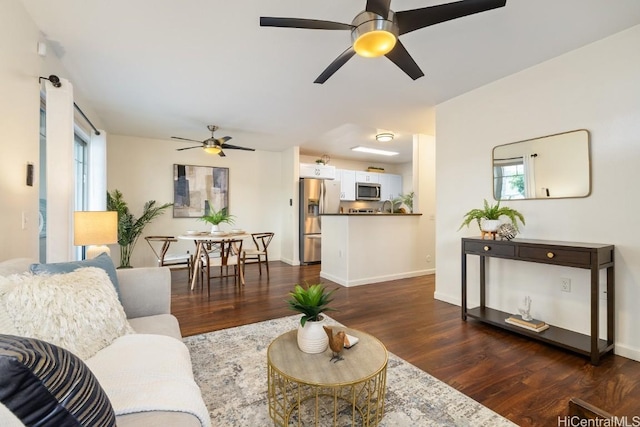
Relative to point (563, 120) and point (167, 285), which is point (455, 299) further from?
point (167, 285)

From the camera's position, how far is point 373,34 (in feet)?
5.48

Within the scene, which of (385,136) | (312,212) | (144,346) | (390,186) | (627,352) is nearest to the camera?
(144,346)

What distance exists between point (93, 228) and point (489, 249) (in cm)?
343

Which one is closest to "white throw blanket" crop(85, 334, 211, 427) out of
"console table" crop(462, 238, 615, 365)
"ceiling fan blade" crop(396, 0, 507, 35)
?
"ceiling fan blade" crop(396, 0, 507, 35)

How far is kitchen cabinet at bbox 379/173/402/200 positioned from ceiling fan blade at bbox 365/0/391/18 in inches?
234

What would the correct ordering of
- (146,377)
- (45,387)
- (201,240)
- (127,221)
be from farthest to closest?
(127,221)
(201,240)
(146,377)
(45,387)

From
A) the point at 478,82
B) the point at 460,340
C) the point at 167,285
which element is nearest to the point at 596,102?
the point at 478,82

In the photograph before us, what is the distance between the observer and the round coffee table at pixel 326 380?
4.15 ft

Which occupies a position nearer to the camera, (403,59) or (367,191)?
(403,59)

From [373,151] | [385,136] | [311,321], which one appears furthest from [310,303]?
[373,151]

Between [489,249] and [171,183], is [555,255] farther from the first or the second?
[171,183]

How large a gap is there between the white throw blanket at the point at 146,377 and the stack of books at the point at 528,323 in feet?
8.49

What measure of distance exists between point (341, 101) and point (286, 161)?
2905 mm

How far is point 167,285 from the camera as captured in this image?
75.5 inches
